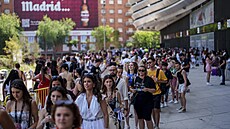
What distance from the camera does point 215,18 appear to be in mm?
31500

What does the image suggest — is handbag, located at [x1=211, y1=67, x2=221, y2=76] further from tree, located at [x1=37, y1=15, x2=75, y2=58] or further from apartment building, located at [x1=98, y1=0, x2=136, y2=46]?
apartment building, located at [x1=98, y1=0, x2=136, y2=46]

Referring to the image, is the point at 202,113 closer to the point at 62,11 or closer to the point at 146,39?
the point at 146,39

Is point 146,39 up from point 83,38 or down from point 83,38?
down

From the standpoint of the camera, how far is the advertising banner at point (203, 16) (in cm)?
3322

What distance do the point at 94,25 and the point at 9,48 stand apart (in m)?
55.5

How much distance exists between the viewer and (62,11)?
89.4m

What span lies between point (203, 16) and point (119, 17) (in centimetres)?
5638

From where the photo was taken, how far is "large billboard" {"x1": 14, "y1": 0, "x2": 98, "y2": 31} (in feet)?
290

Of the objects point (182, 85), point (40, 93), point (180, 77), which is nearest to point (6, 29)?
point (40, 93)

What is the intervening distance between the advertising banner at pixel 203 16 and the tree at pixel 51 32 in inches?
1495

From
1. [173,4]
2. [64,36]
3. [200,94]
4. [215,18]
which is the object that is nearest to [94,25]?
[64,36]

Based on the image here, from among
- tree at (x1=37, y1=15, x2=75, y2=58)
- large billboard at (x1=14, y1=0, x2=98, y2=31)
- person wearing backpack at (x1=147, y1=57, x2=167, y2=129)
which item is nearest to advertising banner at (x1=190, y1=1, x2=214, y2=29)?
person wearing backpack at (x1=147, y1=57, x2=167, y2=129)

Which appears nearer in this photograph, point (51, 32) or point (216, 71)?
point (216, 71)

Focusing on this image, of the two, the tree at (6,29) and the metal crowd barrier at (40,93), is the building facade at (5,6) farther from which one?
the metal crowd barrier at (40,93)
